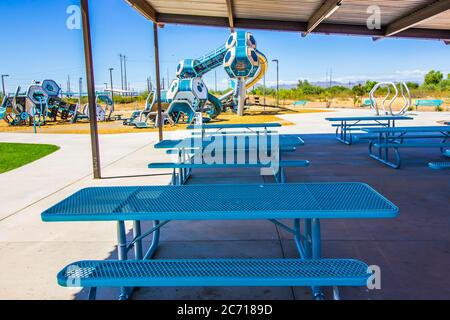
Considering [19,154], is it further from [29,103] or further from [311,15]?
[29,103]

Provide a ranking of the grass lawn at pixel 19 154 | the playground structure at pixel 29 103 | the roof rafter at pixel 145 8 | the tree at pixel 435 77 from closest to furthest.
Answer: the roof rafter at pixel 145 8, the grass lawn at pixel 19 154, the playground structure at pixel 29 103, the tree at pixel 435 77

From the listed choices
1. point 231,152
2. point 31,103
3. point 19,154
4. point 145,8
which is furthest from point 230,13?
point 31,103

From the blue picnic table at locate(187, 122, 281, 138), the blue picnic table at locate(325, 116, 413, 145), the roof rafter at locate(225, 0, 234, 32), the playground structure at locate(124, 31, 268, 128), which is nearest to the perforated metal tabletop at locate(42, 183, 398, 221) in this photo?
the blue picnic table at locate(187, 122, 281, 138)

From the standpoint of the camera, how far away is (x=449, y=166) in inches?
181

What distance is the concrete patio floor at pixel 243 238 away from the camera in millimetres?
2705

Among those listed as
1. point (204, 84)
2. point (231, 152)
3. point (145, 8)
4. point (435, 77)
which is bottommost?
point (231, 152)

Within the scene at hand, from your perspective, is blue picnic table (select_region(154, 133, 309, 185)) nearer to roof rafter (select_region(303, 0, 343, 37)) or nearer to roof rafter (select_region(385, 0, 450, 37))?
roof rafter (select_region(303, 0, 343, 37))

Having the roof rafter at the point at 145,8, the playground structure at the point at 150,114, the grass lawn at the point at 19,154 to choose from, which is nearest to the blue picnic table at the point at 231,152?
the roof rafter at the point at 145,8

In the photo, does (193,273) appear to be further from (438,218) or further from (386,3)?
(386,3)

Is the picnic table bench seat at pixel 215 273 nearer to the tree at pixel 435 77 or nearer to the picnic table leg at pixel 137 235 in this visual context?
the picnic table leg at pixel 137 235

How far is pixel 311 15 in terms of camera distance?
928cm

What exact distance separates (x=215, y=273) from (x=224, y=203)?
512 mm

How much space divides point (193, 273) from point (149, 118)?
55.7ft
